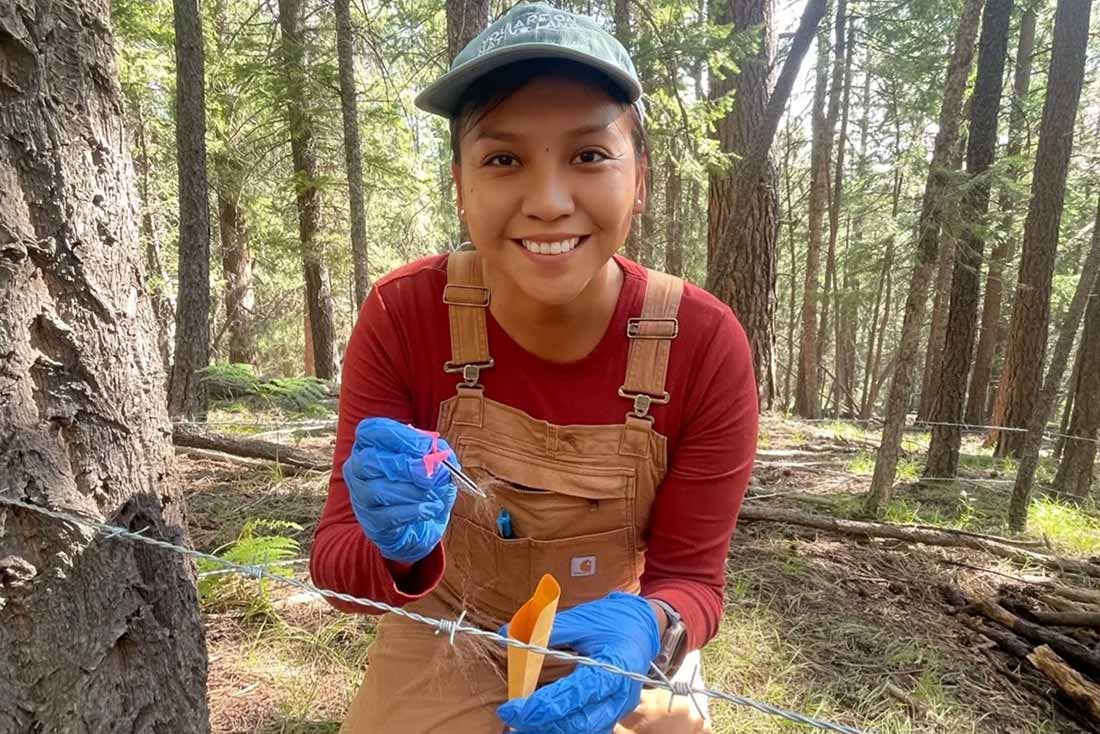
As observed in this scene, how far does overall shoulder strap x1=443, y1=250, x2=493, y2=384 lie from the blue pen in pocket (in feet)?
1.17

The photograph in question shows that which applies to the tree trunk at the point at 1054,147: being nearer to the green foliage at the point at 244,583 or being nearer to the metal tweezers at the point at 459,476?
the metal tweezers at the point at 459,476

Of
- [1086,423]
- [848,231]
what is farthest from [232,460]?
[848,231]

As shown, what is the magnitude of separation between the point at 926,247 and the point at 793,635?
110 inches

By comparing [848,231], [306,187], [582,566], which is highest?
[848,231]

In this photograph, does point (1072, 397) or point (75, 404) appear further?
point (1072, 397)

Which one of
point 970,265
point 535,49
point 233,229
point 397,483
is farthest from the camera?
point 233,229

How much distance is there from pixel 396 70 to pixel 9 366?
34.2ft

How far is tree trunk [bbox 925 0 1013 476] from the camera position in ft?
18.5

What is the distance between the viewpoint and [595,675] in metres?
1.11

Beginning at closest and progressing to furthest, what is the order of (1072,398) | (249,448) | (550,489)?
(550,489)
(249,448)
(1072,398)

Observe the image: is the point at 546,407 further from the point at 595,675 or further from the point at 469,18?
the point at 469,18

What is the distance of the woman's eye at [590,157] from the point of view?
135 centimetres

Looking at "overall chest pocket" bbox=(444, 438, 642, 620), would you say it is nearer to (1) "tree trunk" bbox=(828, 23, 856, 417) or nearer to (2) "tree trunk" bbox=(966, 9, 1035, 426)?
(1) "tree trunk" bbox=(828, 23, 856, 417)

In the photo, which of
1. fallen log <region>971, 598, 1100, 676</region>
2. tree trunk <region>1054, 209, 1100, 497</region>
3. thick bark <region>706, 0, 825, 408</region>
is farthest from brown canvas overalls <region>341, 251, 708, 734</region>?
tree trunk <region>1054, 209, 1100, 497</region>
